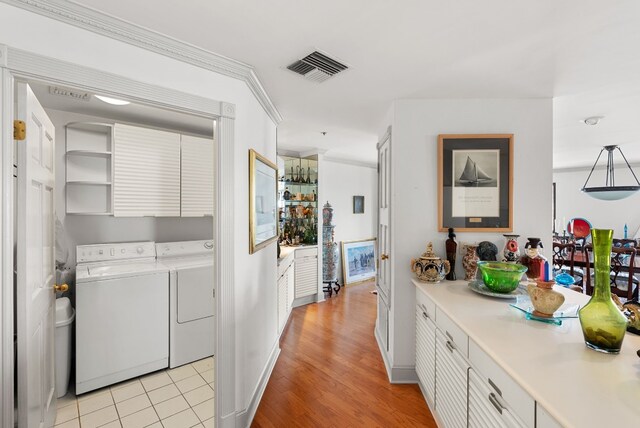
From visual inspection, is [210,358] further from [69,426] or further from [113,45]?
[113,45]

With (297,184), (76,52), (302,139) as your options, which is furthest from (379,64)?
(297,184)

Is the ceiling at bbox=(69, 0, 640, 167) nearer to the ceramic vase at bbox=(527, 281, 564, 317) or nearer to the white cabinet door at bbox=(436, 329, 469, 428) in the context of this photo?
the ceramic vase at bbox=(527, 281, 564, 317)

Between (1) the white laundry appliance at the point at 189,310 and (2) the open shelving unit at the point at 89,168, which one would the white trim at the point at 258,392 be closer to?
(1) the white laundry appliance at the point at 189,310

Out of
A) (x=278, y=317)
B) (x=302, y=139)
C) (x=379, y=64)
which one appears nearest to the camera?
(x=379, y=64)

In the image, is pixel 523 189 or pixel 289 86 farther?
pixel 523 189

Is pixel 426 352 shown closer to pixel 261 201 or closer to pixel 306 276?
pixel 261 201

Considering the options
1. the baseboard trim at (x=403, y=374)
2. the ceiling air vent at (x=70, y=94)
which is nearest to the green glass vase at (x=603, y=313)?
the baseboard trim at (x=403, y=374)

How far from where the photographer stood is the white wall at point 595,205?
19.4 feet

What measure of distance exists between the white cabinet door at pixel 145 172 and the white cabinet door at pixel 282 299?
136 centimetres

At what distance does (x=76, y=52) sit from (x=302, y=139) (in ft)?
8.82

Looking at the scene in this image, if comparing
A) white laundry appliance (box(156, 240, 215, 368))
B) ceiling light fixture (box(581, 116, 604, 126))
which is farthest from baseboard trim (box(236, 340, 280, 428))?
ceiling light fixture (box(581, 116, 604, 126))

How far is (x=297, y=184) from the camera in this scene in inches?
183

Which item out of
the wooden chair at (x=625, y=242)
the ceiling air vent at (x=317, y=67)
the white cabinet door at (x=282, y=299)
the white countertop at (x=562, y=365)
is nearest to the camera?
the white countertop at (x=562, y=365)

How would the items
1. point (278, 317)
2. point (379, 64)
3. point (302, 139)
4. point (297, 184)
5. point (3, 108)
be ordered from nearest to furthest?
1. point (3, 108)
2. point (379, 64)
3. point (278, 317)
4. point (302, 139)
5. point (297, 184)
